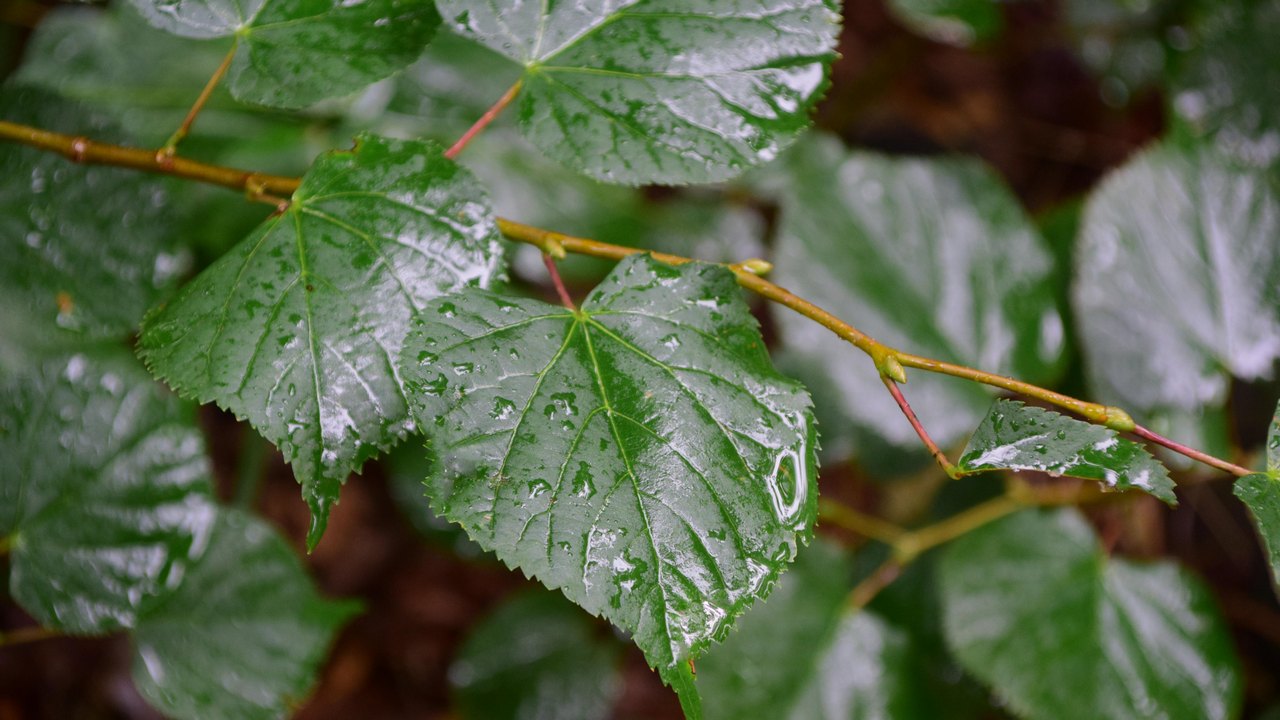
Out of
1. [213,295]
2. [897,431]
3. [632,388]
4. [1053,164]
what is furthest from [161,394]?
[1053,164]

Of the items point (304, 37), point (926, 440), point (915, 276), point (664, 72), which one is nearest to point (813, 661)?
point (915, 276)

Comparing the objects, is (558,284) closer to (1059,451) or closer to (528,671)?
(1059,451)

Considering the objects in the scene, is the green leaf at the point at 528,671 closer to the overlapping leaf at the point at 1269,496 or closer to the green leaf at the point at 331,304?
the green leaf at the point at 331,304

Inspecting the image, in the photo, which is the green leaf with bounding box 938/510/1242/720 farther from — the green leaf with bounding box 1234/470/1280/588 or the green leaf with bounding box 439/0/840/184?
the green leaf with bounding box 439/0/840/184

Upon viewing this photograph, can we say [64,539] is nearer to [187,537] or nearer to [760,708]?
[187,537]

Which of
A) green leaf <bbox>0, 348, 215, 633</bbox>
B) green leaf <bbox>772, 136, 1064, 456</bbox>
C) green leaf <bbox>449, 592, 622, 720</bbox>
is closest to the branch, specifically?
green leaf <bbox>0, 348, 215, 633</bbox>

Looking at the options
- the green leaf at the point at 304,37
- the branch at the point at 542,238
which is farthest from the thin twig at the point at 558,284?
the green leaf at the point at 304,37
